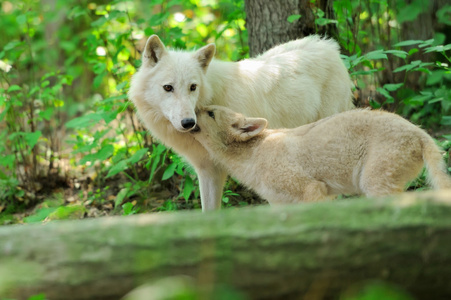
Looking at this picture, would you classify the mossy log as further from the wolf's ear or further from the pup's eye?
the wolf's ear

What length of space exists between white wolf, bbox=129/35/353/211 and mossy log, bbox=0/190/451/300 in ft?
7.98

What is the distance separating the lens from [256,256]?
7.79 ft

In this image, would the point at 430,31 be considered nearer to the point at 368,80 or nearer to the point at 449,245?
the point at 368,80

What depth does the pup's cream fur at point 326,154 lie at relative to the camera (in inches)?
155

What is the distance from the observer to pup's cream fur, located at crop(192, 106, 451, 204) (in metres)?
3.95

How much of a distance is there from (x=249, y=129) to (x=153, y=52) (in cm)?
→ 152

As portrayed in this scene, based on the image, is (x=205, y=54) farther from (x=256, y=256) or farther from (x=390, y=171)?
(x=256, y=256)

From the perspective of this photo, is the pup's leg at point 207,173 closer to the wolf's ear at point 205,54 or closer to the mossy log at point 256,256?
the wolf's ear at point 205,54

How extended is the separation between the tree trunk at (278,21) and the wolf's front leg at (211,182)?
8.57ft

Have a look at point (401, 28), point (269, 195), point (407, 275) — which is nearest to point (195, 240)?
point (407, 275)

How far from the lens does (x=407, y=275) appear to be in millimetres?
2398

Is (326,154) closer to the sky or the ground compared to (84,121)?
closer to the ground

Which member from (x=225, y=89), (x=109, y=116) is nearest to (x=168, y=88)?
(x=225, y=89)

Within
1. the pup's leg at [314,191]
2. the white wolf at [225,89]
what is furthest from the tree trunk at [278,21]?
the pup's leg at [314,191]
